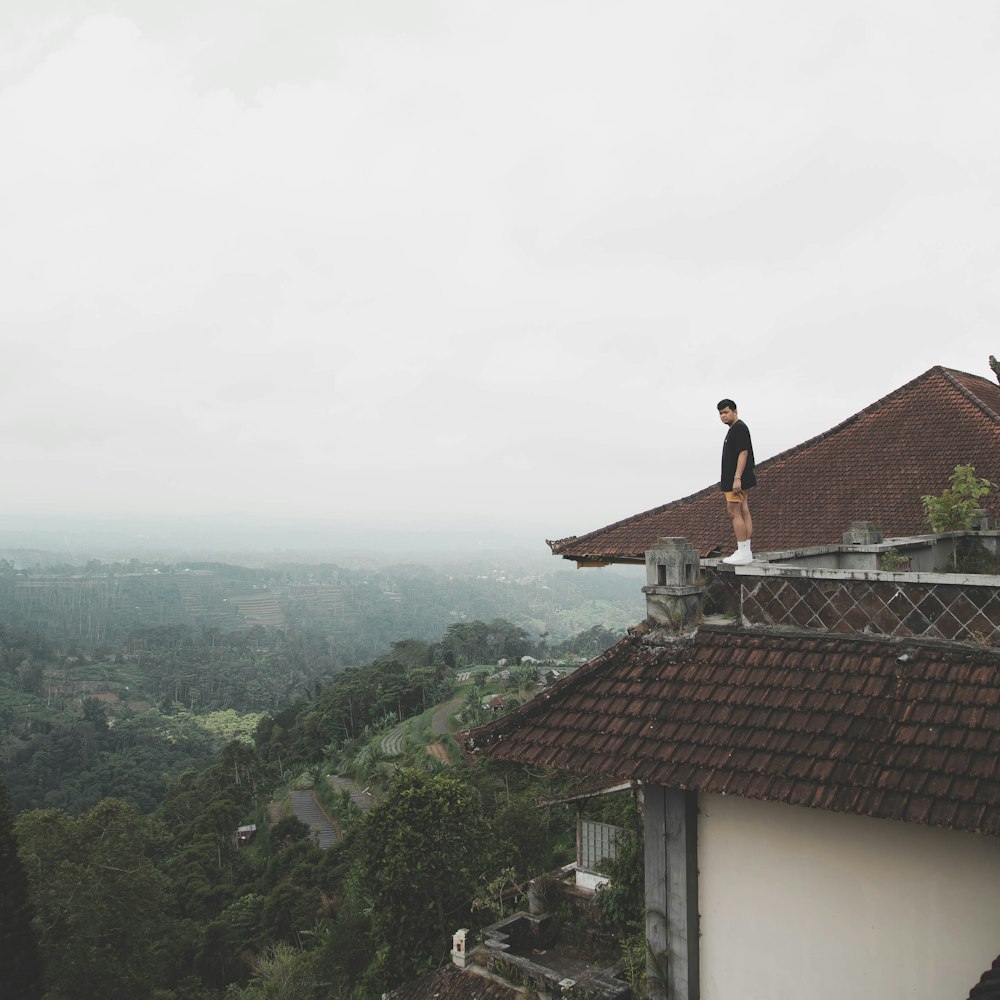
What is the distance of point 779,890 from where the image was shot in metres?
4.48

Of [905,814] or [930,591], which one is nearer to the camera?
[905,814]

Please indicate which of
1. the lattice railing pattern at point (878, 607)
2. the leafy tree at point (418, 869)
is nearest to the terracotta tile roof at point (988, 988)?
the lattice railing pattern at point (878, 607)

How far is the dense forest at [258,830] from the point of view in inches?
703

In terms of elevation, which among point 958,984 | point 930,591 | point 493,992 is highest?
point 930,591

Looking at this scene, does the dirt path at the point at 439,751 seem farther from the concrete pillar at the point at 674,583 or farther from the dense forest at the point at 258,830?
the concrete pillar at the point at 674,583

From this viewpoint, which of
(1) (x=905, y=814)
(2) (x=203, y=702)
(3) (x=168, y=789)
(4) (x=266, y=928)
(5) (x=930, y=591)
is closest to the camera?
(1) (x=905, y=814)

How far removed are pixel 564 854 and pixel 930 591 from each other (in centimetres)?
2116

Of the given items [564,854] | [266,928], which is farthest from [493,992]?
[266,928]

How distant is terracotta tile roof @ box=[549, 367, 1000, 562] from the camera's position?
421 inches

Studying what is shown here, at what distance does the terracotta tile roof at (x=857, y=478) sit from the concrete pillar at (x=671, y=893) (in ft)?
20.9

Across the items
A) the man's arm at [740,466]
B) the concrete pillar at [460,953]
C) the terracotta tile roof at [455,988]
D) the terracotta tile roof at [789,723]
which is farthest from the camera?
the concrete pillar at [460,953]

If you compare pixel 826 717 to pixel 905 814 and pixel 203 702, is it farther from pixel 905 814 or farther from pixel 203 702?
pixel 203 702

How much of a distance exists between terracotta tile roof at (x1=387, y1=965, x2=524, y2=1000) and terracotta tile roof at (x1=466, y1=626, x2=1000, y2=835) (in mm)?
5935

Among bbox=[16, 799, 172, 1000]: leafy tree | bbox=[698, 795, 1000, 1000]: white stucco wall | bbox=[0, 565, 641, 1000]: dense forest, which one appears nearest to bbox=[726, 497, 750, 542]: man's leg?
bbox=[698, 795, 1000, 1000]: white stucco wall
